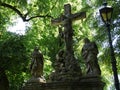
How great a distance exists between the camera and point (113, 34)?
21.8 meters

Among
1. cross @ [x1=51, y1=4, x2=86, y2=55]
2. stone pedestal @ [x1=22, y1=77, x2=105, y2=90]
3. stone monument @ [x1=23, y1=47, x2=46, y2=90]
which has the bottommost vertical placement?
stone pedestal @ [x1=22, y1=77, x2=105, y2=90]

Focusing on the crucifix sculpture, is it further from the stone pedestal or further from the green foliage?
the green foliage

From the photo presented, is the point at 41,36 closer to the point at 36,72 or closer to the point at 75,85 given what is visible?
the point at 36,72

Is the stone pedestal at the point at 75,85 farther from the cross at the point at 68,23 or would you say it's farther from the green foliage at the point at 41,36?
the green foliage at the point at 41,36

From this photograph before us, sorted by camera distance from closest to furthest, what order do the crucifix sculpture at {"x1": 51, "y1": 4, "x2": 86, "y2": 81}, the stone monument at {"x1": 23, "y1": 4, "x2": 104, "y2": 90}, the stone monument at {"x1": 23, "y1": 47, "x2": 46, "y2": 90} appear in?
1. the stone monument at {"x1": 23, "y1": 4, "x2": 104, "y2": 90}
2. the crucifix sculpture at {"x1": 51, "y1": 4, "x2": 86, "y2": 81}
3. the stone monument at {"x1": 23, "y1": 47, "x2": 46, "y2": 90}

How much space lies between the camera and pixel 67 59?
48.3ft

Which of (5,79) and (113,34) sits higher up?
(113,34)

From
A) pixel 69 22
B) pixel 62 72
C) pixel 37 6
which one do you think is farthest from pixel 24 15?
pixel 62 72

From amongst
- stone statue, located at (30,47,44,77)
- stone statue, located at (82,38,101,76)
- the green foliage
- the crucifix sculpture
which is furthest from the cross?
the green foliage

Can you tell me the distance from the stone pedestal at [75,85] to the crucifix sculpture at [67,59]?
0.24 metres

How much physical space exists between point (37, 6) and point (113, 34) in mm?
7483

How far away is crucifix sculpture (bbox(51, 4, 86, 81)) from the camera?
1425 centimetres

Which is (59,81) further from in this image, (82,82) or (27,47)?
(27,47)

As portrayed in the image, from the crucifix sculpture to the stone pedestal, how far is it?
24 centimetres
